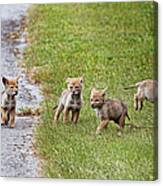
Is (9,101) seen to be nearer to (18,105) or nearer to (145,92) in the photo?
(18,105)

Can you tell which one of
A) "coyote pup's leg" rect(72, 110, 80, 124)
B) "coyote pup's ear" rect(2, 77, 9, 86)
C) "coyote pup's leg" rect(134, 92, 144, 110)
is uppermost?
"coyote pup's ear" rect(2, 77, 9, 86)

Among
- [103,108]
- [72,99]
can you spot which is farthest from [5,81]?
[103,108]

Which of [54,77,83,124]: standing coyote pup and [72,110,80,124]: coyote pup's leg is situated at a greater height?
[54,77,83,124]: standing coyote pup

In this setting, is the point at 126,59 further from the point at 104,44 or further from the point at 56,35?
the point at 56,35

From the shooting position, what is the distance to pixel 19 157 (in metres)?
2.28

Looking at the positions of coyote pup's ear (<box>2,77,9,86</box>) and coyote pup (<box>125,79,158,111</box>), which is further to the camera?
coyote pup's ear (<box>2,77,9,86</box>)

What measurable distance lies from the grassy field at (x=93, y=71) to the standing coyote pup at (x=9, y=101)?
0.09 meters

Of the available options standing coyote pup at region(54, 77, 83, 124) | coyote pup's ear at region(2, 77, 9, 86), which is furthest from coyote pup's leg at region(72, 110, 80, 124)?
coyote pup's ear at region(2, 77, 9, 86)

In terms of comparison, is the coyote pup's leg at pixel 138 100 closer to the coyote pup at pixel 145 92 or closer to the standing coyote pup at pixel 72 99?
the coyote pup at pixel 145 92

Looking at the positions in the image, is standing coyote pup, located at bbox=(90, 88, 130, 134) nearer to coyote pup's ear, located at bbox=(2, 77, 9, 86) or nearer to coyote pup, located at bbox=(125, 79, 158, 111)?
coyote pup, located at bbox=(125, 79, 158, 111)

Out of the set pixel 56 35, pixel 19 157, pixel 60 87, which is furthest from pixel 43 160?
pixel 56 35

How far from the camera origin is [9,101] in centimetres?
229

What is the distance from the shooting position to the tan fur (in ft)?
7.51

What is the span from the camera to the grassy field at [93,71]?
→ 2.20 m
